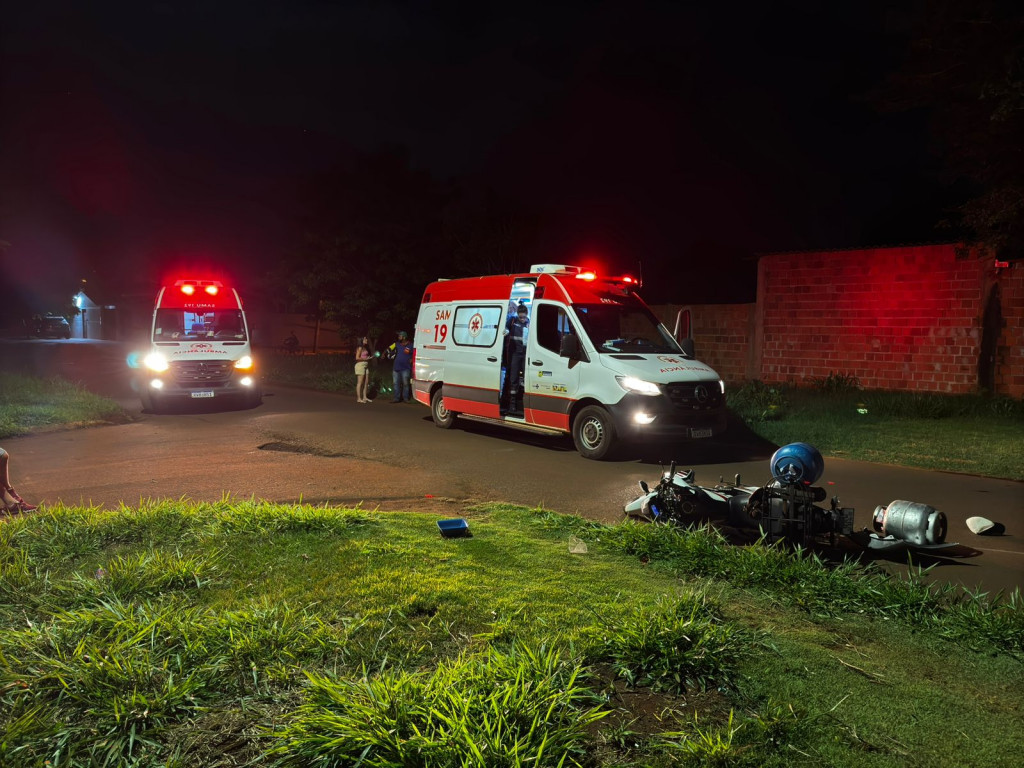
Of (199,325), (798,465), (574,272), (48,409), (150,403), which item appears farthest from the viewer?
(199,325)

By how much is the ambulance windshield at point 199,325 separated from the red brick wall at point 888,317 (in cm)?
1185

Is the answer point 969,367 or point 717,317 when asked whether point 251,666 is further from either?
point 717,317

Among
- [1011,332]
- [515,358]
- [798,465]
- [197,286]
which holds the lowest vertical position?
[798,465]

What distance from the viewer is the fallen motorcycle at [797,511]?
5.59m

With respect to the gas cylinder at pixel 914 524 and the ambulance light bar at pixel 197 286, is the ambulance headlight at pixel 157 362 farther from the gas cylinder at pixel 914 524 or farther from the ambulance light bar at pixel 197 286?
the gas cylinder at pixel 914 524

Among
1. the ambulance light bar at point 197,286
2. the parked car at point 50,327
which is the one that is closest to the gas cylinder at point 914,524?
the ambulance light bar at point 197,286

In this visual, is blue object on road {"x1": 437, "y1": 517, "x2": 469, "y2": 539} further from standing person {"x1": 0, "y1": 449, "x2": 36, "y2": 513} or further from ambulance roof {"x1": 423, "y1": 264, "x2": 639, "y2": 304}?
ambulance roof {"x1": 423, "y1": 264, "x2": 639, "y2": 304}

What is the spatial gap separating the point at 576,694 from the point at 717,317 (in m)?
17.6

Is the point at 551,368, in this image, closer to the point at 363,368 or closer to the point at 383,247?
the point at 363,368

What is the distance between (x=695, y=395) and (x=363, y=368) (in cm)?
876

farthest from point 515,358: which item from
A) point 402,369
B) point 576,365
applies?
point 402,369

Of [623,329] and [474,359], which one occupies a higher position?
[623,329]

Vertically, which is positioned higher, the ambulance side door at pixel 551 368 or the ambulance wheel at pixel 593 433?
the ambulance side door at pixel 551 368

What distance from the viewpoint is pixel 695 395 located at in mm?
10047
